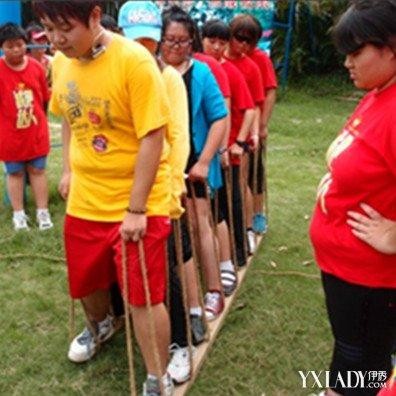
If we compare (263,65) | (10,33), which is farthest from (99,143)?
(10,33)

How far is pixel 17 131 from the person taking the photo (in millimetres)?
4531

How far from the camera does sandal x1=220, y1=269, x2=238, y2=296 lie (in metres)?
3.52

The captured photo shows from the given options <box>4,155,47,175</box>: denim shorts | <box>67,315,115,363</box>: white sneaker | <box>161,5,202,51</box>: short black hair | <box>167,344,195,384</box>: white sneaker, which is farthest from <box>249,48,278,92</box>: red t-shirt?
<box>167,344,195,384</box>: white sneaker

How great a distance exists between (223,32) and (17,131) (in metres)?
1.90

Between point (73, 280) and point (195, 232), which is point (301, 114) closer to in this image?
point (195, 232)

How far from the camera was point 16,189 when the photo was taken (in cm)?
468

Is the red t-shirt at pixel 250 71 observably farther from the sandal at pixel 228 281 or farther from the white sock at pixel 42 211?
the white sock at pixel 42 211

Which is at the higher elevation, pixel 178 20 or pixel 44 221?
pixel 178 20

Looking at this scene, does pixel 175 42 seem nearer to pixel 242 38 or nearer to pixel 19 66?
pixel 242 38

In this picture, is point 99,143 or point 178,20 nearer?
point 99,143

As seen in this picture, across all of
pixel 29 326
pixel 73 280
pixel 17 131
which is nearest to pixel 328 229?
pixel 73 280

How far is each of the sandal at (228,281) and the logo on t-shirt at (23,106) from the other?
202 cm

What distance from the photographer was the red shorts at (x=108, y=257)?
2.21m

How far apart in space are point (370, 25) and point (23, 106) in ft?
11.1
